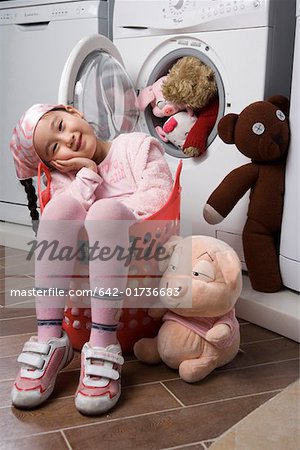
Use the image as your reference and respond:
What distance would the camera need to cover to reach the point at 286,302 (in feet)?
4.88

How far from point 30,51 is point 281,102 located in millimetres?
1077

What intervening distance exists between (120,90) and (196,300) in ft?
3.27

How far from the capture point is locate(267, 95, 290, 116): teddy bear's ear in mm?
1572

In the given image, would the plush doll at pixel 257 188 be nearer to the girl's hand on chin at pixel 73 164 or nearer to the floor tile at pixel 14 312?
the girl's hand on chin at pixel 73 164

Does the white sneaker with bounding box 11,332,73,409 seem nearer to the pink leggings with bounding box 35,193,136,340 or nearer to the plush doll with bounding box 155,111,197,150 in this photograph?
the pink leggings with bounding box 35,193,136,340

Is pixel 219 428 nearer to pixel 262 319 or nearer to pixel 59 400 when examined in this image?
pixel 59 400

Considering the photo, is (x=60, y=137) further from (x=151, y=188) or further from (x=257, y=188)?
(x=257, y=188)

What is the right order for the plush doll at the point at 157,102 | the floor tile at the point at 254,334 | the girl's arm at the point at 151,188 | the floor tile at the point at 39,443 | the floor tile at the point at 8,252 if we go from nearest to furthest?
the floor tile at the point at 39,443, the girl's arm at the point at 151,188, the floor tile at the point at 254,334, the plush doll at the point at 157,102, the floor tile at the point at 8,252

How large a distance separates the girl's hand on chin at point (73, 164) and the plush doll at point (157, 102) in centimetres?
57

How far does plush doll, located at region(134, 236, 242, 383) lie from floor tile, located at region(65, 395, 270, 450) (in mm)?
124

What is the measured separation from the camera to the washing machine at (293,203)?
1.50 m

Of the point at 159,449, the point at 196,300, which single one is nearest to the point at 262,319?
the point at 196,300

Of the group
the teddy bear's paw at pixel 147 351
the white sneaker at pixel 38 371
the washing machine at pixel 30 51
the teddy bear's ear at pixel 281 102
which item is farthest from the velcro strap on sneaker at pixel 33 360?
the washing machine at pixel 30 51

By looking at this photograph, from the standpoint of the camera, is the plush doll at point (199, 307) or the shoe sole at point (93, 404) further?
the plush doll at point (199, 307)
